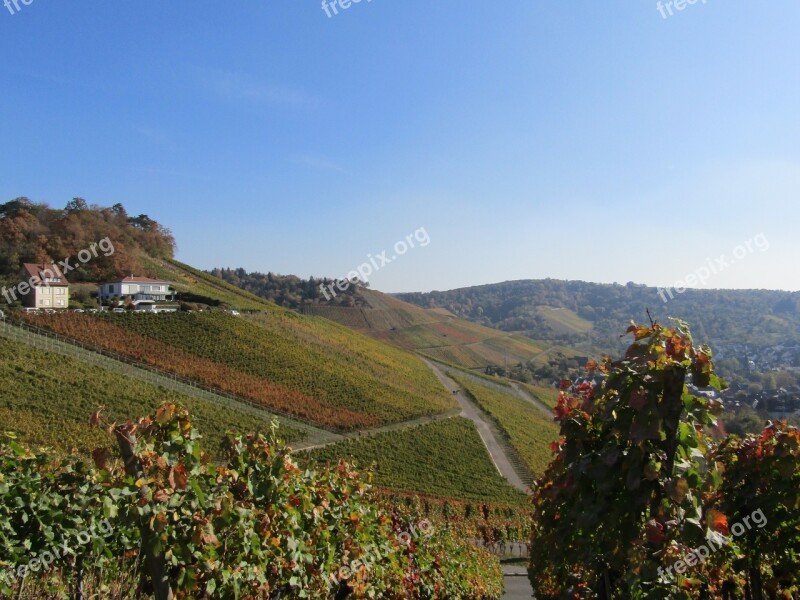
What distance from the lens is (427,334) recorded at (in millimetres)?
106062

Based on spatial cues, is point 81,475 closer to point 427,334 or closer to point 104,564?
point 104,564

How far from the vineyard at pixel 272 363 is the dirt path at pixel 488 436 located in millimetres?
2334

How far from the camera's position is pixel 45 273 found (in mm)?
46812

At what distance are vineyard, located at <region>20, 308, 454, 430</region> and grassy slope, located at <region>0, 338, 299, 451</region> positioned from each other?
478 centimetres

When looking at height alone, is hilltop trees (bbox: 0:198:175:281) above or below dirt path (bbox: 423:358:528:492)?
above

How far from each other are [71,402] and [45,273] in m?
23.1

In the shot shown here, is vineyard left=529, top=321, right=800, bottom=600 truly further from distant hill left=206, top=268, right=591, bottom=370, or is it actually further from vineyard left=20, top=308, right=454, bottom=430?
distant hill left=206, top=268, right=591, bottom=370

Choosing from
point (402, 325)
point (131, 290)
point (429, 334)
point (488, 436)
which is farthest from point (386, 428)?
point (402, 325)

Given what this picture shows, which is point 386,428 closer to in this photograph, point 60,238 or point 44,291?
point 44,291

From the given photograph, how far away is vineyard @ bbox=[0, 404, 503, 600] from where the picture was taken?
364cm

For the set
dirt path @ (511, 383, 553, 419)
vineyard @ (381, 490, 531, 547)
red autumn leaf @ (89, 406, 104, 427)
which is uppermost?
red autumn leaf @ (89, 406, 104, 427)

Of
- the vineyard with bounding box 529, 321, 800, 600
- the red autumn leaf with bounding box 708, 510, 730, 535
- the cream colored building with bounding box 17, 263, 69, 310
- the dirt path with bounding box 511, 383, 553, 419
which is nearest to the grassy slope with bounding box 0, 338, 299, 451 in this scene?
the cream colored building with bounding box 17, 263, 69, 310

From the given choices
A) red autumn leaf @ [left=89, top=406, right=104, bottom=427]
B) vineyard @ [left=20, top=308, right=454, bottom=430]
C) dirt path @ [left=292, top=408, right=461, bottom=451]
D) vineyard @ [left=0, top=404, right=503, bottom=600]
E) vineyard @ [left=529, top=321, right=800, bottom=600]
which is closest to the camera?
vineyard @ [left=529, top=321, right=800, bottom=600]

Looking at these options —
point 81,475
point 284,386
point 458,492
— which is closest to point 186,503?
point 81,475
